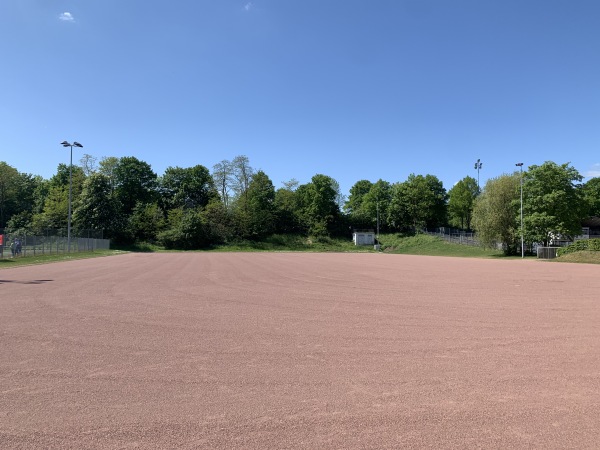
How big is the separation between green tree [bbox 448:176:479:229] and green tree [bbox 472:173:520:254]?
3707 cm

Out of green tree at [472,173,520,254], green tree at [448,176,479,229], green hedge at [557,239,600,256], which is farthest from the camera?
green tree at [448,176,479,229]

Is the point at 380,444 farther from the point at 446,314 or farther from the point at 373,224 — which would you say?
the point at 373,224


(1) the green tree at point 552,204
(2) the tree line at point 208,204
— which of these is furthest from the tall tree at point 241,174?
(1) the green tree at point 552,204

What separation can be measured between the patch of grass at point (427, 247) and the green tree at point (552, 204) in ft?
27.2

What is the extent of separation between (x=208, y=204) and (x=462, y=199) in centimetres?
6005

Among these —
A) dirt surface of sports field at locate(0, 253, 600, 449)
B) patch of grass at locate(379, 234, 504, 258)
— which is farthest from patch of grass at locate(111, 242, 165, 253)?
dirt surface of sports field at locate(0, 253, 600, 449)

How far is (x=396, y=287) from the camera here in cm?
Answer: 1644

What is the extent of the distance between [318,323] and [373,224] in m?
94.3

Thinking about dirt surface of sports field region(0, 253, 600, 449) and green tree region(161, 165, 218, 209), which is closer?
dirt surface of sports field region(0, 253, 600, 449)

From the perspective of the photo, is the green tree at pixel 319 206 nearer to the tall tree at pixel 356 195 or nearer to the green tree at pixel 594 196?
the tall tree at pixel 356 195

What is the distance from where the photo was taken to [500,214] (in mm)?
55000

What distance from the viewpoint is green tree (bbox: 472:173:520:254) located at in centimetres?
5491

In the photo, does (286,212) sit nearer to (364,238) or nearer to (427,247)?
(364,238)

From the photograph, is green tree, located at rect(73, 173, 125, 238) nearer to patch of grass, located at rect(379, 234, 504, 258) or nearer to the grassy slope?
the grassy slope
